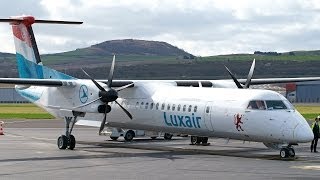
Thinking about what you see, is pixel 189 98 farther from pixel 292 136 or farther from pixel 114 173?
pixel 114 173

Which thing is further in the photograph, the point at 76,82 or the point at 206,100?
the point at 76,82

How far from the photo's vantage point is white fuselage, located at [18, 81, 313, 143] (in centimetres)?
2614

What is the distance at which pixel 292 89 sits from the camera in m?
121

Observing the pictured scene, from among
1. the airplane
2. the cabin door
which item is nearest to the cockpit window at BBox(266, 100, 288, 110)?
the airplane

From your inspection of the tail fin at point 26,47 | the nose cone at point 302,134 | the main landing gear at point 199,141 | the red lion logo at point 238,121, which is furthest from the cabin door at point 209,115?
the tail fin at point 26,47

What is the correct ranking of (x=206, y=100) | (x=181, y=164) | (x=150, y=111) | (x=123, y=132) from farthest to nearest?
(x=123, y=132)
(x=150, y=111)
(x=206, y=100)
(x=181, y=164)

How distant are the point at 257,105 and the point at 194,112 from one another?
3091 mm

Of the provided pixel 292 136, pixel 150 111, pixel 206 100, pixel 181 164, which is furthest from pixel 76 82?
pixel 292 136

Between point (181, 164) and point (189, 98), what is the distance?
545 cm

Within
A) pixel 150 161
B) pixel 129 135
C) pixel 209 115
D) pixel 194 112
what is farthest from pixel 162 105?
pixel 129 135

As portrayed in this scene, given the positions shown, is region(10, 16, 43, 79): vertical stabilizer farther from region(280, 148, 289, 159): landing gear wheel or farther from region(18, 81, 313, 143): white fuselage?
region(280, 148, 289, 159): landing gear wheel

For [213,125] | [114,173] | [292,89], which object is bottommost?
[114,173]

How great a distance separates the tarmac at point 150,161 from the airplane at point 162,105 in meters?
1.06

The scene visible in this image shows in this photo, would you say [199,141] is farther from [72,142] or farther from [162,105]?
[72,142]
